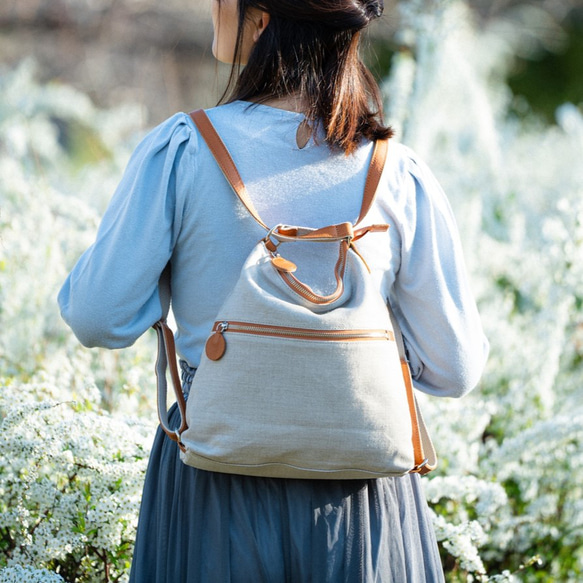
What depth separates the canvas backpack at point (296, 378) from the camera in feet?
3.63

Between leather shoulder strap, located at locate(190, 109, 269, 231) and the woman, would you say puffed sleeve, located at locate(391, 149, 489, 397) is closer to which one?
the woman

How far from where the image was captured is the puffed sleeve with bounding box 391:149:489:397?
1.28 metres

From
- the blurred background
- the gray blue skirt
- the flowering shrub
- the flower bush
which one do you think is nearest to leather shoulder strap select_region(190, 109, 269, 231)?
the gray blue skirt

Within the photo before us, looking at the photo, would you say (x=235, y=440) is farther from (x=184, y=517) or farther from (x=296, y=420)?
(x=184, y=517)

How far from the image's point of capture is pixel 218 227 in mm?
1188

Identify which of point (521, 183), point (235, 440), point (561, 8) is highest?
point (561, 8)

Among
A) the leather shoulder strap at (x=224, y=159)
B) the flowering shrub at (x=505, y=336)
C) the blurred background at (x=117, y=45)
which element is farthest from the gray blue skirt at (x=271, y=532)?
the blurred background at (x=117, y=45)

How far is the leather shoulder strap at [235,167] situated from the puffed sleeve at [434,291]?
67mm

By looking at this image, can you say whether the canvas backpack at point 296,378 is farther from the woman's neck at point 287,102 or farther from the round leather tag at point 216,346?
the woman's neck at point 287,102

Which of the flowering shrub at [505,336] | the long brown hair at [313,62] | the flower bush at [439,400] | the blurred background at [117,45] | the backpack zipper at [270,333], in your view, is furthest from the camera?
the blurred background at [117,45]

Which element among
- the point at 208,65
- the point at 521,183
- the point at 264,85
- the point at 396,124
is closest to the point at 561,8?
the point at 208,65

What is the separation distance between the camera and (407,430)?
1185 millimetres

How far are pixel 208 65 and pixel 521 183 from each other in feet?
18.7

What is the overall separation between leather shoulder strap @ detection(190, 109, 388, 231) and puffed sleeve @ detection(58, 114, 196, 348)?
0.02m
